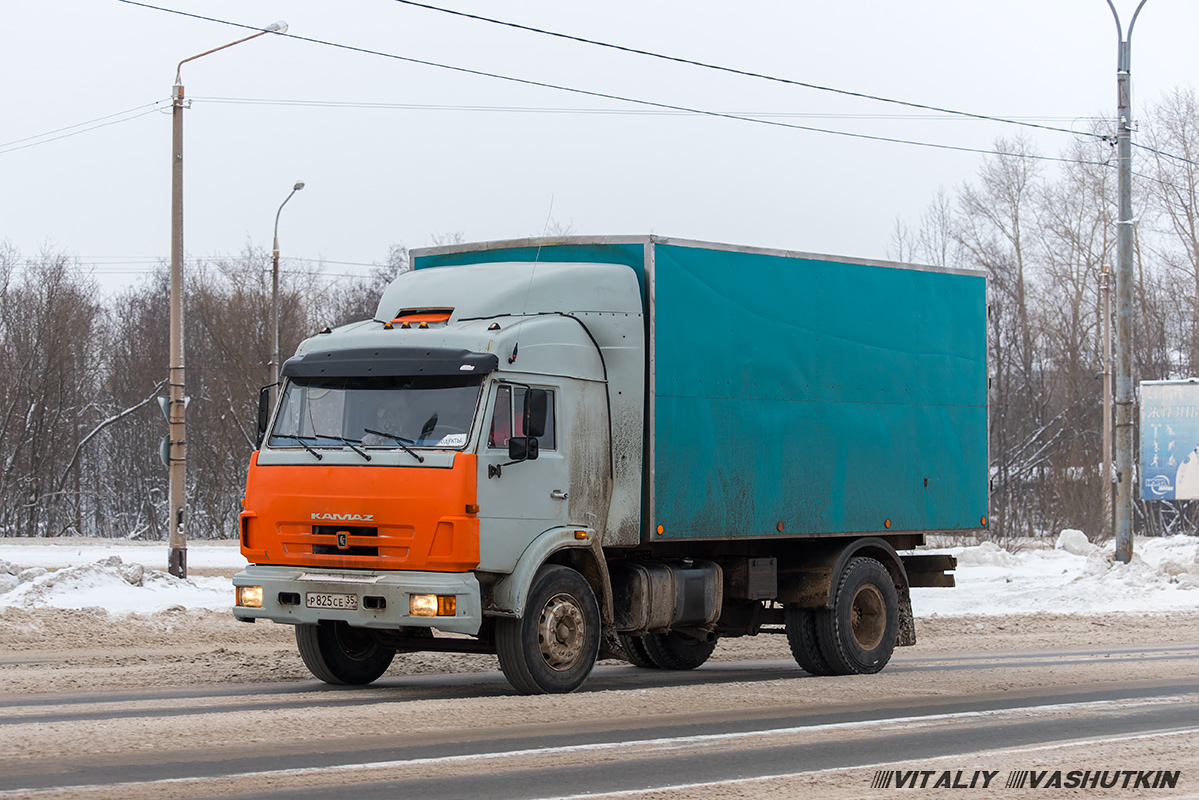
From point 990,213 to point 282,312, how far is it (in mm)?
30775

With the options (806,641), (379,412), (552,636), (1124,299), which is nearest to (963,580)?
(1124,299)

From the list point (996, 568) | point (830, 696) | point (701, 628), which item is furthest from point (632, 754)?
point (996, 568)

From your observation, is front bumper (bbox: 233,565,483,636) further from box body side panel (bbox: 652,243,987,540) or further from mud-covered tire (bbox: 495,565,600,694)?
box body side panel (bbox: 652,243,987,540)

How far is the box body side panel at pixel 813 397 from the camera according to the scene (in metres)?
12.5

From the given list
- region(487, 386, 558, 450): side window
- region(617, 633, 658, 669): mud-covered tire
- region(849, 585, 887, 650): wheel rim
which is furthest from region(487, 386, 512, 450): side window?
region(849, 585, 887, 650): wheel rim

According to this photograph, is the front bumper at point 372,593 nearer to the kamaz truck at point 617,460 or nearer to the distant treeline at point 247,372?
the kamaz truck at point 617,460

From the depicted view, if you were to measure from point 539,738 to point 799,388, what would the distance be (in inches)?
221

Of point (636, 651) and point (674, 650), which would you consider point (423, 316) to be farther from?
point (674, 650)

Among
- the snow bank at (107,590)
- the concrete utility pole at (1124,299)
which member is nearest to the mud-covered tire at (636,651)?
the snow bank at (107,590)

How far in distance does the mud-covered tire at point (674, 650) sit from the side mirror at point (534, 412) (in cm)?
419

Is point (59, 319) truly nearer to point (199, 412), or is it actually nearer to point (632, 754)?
point (199, 412)

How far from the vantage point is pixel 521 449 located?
36.1ft

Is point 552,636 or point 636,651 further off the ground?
point 552,636

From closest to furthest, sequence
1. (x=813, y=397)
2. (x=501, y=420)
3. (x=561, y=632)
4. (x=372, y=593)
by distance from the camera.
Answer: (x=372, y=593) → (x=501, y=420) → (x=561, y=632) → (x=813, y=397)
